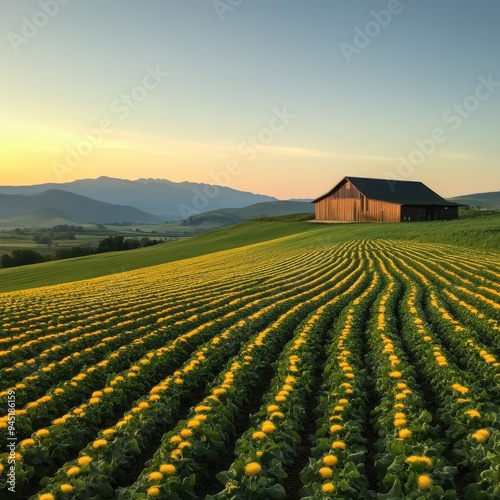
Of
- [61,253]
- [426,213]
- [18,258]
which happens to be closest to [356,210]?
[426,213]

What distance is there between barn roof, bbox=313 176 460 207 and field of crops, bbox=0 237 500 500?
65.8 metres

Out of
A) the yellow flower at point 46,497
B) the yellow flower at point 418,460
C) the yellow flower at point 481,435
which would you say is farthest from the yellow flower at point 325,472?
the yellow flower at point 46,497

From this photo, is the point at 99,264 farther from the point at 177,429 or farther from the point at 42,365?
the point at 177,429

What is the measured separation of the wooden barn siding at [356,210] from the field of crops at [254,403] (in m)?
62.3

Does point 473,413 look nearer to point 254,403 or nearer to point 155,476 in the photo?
point 254,403

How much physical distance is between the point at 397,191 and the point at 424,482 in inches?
3392

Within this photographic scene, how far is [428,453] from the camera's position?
6152mm

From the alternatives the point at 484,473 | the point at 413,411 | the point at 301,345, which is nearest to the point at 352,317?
the point at 301,345

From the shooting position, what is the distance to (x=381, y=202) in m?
80.2

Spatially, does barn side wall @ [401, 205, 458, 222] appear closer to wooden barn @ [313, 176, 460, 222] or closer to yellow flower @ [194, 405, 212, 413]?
wooden barn @ [313, 176, 460, 222]

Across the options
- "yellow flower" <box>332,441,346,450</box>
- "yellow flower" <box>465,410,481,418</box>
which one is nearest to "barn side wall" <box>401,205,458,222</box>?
"yellow flower" <box>465,410,481,418</box>

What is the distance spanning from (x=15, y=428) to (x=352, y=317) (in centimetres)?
1078

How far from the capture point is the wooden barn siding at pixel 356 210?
260 feet

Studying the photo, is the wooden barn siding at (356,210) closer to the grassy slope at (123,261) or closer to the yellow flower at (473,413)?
the grassy slope at (123,261)
